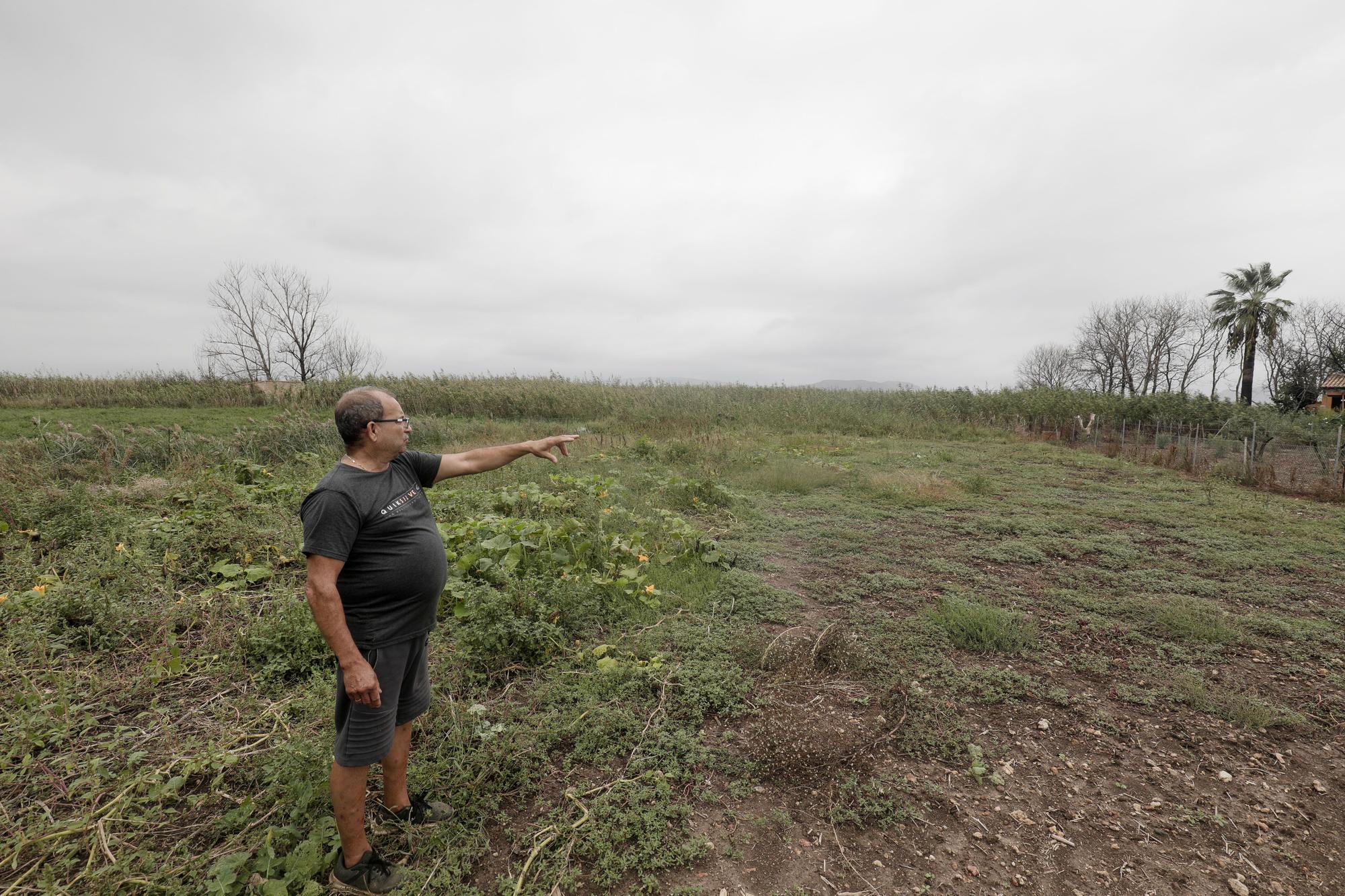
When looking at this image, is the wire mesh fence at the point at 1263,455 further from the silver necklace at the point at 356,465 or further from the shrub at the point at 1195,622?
the silver necklace at the point at 356,465

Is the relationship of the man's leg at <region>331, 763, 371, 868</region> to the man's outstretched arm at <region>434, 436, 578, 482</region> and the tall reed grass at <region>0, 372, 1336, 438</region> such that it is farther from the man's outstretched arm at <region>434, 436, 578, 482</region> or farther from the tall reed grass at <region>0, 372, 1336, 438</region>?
the tall reed grass at <region>0, 372, 1336, 438</region>

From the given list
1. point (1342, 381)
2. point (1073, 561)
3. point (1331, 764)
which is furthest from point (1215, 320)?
point (1331, 764)

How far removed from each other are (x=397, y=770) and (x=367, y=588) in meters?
0.90

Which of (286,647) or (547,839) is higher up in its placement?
(286,647)

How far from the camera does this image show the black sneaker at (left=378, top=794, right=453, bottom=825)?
2248mm

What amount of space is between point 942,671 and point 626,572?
2325 millimetres

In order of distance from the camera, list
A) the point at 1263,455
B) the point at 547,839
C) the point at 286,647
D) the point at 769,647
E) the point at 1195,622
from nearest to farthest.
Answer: the point at 547,839, the point at 286,647, the point at 769,647, the point at 1195,622, the point at 1263,455

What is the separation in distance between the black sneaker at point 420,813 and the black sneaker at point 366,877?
0.76ft

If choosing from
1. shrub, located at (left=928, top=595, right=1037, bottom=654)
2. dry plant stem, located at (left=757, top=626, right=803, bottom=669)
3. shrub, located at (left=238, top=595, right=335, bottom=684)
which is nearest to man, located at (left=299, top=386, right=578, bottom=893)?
shrub, located at (left=238, top=595, right=335, bottom=684)

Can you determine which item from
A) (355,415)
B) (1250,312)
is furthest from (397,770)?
(1250,312)

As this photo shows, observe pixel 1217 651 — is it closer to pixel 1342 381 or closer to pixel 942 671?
pixel 942 671

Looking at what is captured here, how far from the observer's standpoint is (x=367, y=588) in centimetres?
184

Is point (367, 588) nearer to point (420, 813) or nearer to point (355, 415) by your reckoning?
point (355, 415)

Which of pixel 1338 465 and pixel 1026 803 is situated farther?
pixel 1338 465
